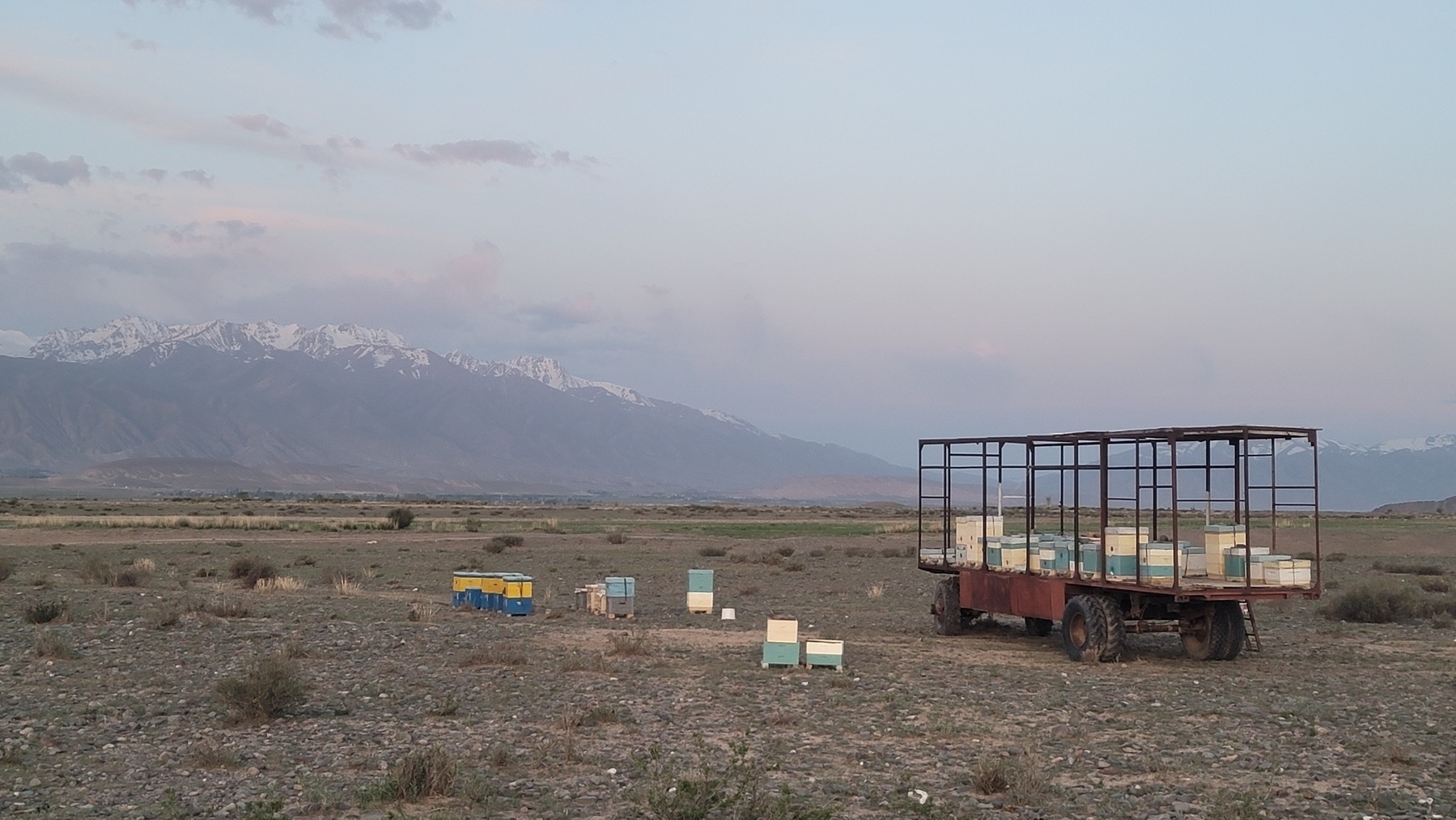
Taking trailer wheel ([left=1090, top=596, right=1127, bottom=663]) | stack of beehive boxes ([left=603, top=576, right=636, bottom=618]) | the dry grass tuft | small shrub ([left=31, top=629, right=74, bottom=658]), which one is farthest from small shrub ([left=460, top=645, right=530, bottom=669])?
the dry grass tuft

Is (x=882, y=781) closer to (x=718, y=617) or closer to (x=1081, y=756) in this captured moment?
(x=1081, y=756)

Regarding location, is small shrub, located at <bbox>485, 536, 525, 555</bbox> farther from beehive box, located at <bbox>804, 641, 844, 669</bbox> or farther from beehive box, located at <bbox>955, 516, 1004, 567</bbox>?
beehive box, located at <bbox>804, 641, 844, 669</bbox>

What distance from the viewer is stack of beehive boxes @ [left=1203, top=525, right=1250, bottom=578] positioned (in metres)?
20.6

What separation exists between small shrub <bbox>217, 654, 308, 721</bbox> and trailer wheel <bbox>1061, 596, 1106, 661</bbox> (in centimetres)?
1189

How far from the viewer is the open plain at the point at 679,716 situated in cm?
1169

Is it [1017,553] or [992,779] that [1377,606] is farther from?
[992,779]

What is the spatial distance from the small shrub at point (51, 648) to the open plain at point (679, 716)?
136mm

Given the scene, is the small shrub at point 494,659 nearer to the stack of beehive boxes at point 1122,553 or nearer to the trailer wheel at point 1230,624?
the stack of beehive boxes at point 1122,553

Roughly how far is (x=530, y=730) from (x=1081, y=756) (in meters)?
6.11

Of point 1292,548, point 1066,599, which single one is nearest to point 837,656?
point 1066,599

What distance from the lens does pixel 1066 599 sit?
21344 mm

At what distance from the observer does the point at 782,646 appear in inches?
763

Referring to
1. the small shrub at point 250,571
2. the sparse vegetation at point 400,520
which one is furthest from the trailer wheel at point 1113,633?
the sparse vegetation at point 400,520

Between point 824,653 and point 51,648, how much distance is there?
11.5m
